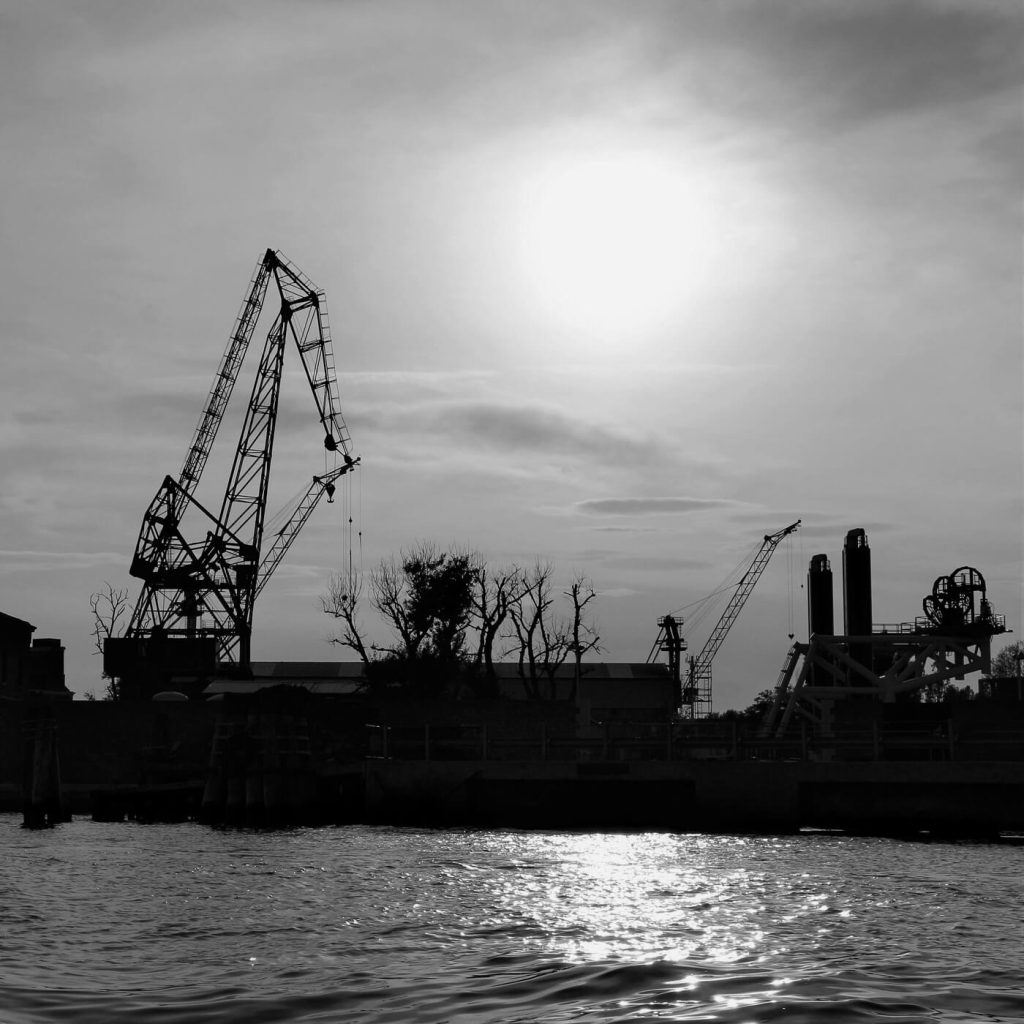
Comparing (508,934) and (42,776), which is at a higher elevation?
(42,776)

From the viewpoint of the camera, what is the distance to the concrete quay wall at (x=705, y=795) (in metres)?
42.2

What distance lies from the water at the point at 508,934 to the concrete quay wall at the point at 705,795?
5.84m

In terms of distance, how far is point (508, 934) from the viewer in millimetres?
21469

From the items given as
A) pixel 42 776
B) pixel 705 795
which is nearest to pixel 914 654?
pixel 705 795

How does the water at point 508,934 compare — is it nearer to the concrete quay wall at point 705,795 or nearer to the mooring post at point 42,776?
the concrete quay wall at point 705,795

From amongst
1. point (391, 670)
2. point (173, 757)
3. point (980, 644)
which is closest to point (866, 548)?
point (980, 644)

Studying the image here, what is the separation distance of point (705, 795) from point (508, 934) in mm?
23677

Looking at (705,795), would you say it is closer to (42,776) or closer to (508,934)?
(42,776)

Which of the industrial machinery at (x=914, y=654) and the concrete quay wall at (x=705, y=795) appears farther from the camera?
the industrial machinery at (x=914, y=654)

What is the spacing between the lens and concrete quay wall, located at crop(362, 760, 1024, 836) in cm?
4222

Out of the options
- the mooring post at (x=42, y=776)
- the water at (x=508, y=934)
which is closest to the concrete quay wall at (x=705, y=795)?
the water at (x=508, y=934)

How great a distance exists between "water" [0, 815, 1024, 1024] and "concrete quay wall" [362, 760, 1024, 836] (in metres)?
5.84

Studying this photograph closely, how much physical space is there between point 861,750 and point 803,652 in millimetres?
6728

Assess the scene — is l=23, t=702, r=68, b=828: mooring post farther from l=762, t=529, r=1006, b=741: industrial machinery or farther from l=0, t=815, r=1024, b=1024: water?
l=762, t=529, r=1006, b=741: industrial machinery
